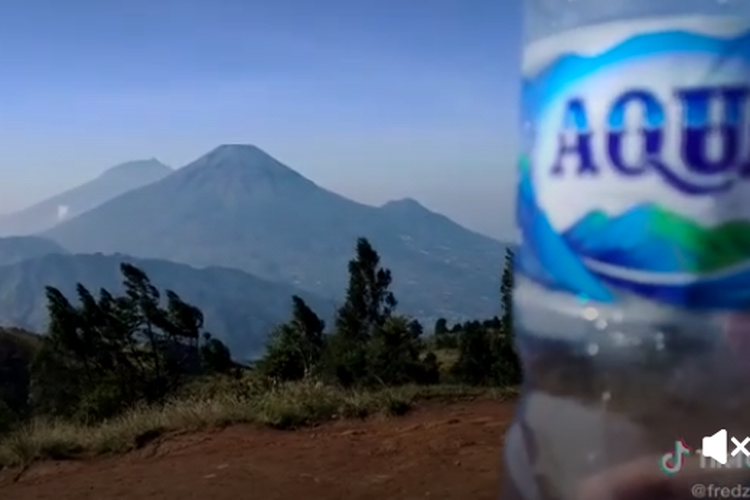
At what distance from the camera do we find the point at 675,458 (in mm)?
1542

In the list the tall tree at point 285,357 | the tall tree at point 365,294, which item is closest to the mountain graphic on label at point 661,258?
the tall tree at point 285,357

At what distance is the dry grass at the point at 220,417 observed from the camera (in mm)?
6988

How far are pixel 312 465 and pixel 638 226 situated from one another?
184 inches

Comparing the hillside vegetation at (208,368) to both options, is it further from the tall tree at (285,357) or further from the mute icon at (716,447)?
the mute icon at (716,447)

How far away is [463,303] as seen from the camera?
13512 cm

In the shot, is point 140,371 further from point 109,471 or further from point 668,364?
point 668,364

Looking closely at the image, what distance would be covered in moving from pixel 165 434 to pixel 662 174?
617 cm

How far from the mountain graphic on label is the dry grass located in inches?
222

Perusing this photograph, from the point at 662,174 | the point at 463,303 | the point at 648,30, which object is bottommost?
the point at 463,303

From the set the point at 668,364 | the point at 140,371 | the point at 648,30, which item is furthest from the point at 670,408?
the point at 140,371

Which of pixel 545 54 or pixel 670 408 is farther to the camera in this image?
pixel 545 54

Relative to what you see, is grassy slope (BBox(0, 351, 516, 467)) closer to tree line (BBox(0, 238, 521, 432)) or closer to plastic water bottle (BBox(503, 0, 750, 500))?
plastic water bottle (BBox(503, 0, 750, 500))

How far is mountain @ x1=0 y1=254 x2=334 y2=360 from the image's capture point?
141m

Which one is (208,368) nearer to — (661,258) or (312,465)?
(312,465)
